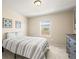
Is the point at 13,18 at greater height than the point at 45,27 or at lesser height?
greater

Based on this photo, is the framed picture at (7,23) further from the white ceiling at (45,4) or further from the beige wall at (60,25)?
the beige wall at (60,25)

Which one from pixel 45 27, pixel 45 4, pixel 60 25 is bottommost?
pixel 45 27

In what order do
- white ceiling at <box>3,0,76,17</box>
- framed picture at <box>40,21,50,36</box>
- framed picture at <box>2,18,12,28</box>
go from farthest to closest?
framed picture at <box>40,21,50,36</box>, framed picture at <box>2,18,12,28</box>, white ceiling at <box>3,0,76,17</box>

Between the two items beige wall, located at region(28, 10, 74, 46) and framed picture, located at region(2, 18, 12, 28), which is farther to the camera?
beige wall, located at region(28, 10, 74, 46)

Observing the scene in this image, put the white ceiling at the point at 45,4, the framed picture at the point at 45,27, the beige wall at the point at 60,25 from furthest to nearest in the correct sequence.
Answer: the framed picture at the point at 45,27 → the beige wall at the point at 60,25 → the white ceiling at the point at 45,4

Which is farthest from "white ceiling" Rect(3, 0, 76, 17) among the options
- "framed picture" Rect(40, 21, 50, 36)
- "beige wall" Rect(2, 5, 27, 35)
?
"framed picture" Rect(40, 21, 50, 36)

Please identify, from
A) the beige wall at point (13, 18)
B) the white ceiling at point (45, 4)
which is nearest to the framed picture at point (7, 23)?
the beige wall at point (13, 18)

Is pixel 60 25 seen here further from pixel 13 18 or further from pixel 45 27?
pixel 13 18

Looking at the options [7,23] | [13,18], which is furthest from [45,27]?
[7,23]

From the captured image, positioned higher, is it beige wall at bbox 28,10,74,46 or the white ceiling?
the white ceiling

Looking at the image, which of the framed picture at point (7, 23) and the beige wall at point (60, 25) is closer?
the framed picture at point (7, 23)

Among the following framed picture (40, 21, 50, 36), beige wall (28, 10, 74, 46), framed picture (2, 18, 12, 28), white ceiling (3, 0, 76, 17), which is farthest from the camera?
framed picture (40, 21, 50, 36)

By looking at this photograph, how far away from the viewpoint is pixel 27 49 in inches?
114

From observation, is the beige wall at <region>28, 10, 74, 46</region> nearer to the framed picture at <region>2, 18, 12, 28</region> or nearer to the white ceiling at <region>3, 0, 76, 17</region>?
the white ceiling at <region>3, 0, 76, 17</region>
